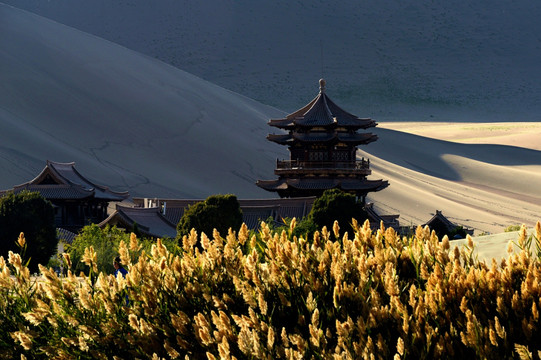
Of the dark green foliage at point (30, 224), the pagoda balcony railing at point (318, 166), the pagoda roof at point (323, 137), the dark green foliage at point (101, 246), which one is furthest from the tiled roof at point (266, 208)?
the dark green foliage at point (30, 224)

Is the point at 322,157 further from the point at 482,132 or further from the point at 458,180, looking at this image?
the point at 482,132

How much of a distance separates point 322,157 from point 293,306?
4783 centimetres

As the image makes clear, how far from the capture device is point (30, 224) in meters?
32.1

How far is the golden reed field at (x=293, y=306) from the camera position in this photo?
6770mm

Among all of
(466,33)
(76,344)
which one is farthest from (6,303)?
(466,33)

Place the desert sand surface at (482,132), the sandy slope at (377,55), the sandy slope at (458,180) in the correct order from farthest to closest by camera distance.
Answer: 1. the sandy slope at (377,55)
2. the desert sand surface at (482,132)
3. the sandy slope at (458,180)

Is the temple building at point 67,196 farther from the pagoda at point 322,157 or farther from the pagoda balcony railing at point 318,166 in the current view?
the pagoda balcony railing at point 318,166

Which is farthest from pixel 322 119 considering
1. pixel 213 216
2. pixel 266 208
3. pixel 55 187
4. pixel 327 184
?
pixel 213 216

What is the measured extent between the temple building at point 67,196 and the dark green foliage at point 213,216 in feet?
53.0

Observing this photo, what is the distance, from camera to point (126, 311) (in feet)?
25.5

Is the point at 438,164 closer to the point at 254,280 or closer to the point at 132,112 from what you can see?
the point at 132,112

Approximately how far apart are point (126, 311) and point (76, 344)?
0.46m

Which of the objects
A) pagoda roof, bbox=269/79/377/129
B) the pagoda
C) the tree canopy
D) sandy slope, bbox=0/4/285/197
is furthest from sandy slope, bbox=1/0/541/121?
the tree canopy

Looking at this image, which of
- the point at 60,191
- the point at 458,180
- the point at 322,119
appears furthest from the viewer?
the point at 458,180
